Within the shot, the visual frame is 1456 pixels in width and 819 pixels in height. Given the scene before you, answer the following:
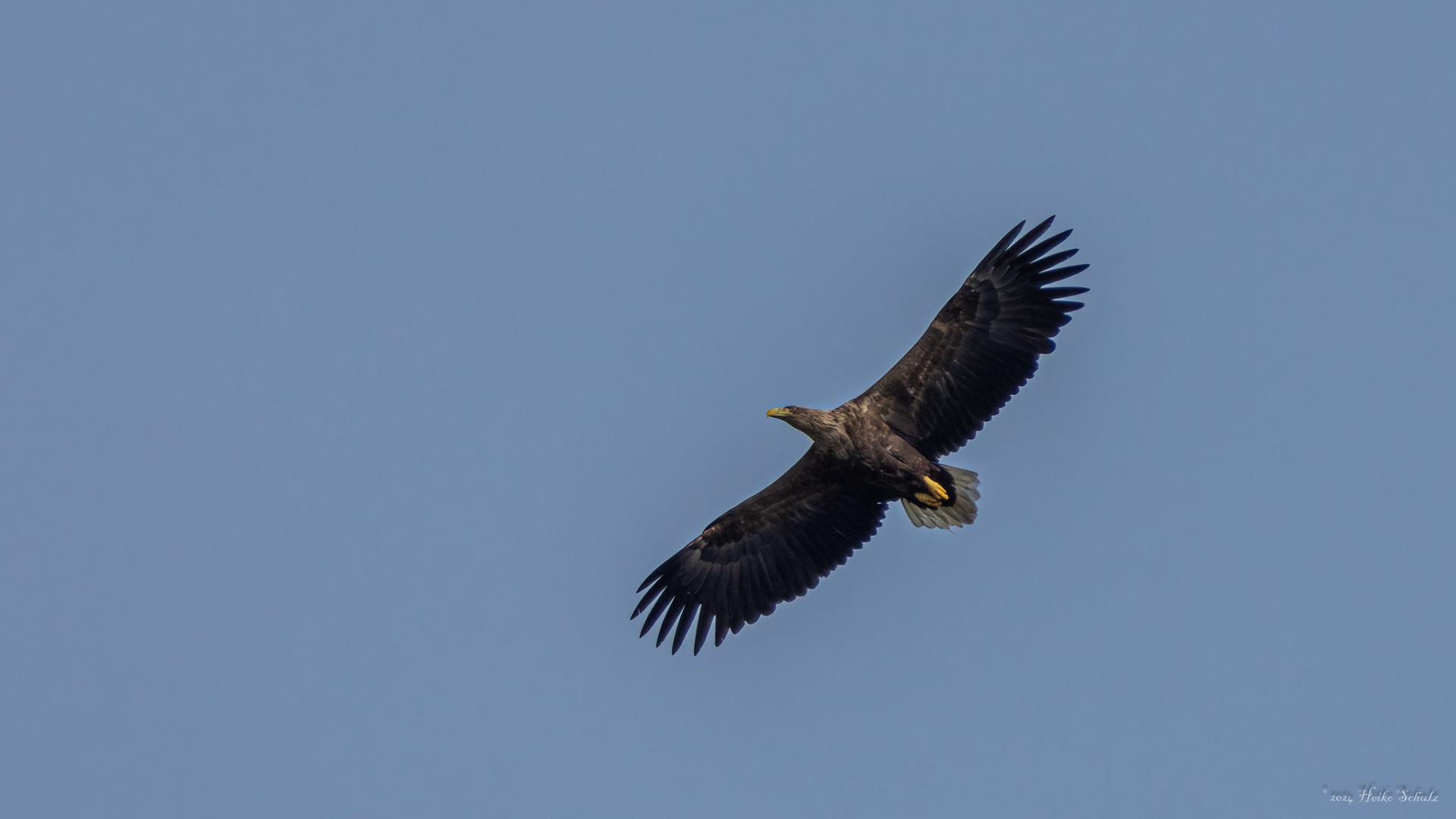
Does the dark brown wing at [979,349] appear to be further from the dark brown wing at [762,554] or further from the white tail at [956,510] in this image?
the dark brown wing at [762,554]

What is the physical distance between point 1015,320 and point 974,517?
91.4 inches

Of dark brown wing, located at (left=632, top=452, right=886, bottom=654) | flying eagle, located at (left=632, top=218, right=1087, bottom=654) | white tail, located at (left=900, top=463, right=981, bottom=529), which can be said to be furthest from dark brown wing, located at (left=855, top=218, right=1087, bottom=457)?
dark brown wing, located at (left=632, top=452, right=886, bottom=654)

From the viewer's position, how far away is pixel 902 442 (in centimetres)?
1653

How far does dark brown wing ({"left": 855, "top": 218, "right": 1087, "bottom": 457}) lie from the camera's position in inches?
640

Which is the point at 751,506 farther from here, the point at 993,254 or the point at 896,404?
A: the point at 993,254

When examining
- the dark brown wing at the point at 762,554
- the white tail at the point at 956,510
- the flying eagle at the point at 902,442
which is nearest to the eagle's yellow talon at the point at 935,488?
the flying eagle at the point at 902,442

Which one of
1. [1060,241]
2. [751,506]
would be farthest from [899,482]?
[1060,241]

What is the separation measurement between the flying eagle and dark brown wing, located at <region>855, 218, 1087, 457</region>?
1cm

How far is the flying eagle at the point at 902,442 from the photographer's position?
16.3 meters

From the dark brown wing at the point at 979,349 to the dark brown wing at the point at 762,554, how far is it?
3.90ft

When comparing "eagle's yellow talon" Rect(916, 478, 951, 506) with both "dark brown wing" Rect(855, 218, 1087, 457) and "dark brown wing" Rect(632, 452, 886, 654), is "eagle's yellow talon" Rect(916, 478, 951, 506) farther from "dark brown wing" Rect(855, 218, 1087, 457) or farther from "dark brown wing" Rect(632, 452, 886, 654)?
"dark brown wing" Rect(632, 452, 886, 654)

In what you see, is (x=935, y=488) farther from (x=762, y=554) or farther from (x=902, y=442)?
(x=762, y=554)

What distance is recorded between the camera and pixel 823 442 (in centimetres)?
1669

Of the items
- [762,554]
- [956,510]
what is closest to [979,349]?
[956,510]
